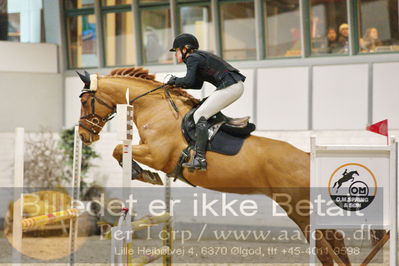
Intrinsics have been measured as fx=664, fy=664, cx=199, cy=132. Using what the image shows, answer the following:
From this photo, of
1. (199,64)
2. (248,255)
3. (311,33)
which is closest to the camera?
(199,64)

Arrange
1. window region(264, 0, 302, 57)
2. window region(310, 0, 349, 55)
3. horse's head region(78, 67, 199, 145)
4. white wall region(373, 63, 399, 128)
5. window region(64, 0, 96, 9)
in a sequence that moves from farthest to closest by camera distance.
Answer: window region(64, 0, 96, 9), window region(264, 0, 302, 57), window region(310, 0, 349, 55), white wall region(373, 63, 399, 128), horse's head region(78, 67, 199, 145)

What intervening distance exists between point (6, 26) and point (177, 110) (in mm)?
6172

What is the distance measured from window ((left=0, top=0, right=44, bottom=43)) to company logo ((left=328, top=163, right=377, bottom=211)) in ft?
24.0

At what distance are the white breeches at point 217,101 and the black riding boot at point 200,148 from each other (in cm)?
9

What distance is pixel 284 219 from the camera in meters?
9.55

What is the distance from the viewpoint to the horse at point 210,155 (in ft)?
17.2

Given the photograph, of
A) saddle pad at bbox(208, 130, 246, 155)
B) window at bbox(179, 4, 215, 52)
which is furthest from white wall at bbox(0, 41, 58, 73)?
saddle pad at bbox(208, 130, 246, 155)

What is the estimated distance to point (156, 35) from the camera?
10.5 m

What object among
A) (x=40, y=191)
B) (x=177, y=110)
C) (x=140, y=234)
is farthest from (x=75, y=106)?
(x=177, y=110)

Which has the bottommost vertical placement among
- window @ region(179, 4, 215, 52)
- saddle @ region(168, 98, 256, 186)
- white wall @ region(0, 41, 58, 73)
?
saddle @ region(168, 98, 256, 186)

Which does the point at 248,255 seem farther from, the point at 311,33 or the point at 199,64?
the point at 199,64

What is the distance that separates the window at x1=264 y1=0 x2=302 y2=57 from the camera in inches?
374

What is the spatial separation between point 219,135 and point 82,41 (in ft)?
20.7

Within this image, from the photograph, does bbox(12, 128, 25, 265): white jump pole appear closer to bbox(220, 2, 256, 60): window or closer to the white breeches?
the white breeches
